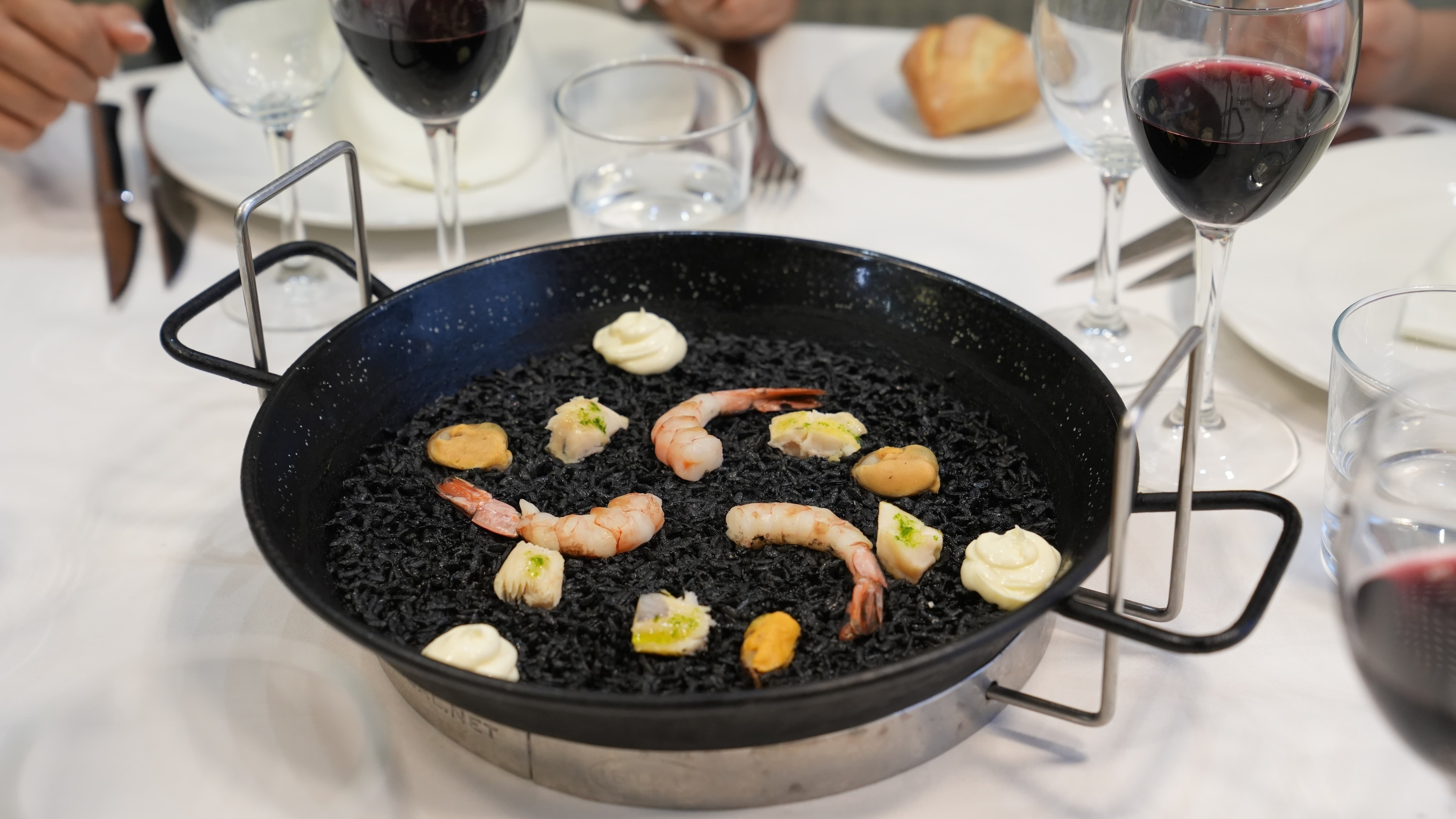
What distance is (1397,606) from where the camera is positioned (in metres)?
0.61

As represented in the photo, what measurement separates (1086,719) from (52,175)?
5.57 ft

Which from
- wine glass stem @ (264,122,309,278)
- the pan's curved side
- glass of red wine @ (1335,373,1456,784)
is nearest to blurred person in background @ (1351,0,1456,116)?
the pan's curved side

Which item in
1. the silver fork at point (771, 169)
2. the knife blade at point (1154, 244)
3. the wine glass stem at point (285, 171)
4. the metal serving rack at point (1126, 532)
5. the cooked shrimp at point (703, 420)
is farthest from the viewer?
the silver fork at point (771, 169)

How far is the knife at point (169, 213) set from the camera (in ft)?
5.41

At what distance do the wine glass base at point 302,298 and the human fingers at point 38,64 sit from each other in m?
0.38

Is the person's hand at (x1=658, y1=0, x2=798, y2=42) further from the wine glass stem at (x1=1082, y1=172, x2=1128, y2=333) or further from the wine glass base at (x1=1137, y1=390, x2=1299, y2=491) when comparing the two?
the wine glass base at (x1=1137, y1=390, x2=1299, y2=491)

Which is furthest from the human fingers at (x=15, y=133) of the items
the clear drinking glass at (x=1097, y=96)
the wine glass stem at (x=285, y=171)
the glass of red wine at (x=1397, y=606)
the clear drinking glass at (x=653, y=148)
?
the glass of red wine at (x=1397, y=606)

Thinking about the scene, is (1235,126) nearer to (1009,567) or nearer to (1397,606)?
(1009,567)

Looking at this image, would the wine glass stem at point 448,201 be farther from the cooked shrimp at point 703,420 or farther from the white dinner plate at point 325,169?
the cooked shrimp at point 703,420

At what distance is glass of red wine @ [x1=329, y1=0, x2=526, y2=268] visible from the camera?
1.31 meters

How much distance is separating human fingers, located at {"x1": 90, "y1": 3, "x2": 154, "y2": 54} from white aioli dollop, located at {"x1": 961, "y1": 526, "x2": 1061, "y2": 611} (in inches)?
57.3

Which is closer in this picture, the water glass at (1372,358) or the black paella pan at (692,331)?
the black paella pan at (692,331)

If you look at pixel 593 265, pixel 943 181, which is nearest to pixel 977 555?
pixel 593 265

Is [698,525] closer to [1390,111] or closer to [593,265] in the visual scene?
[593,265]
